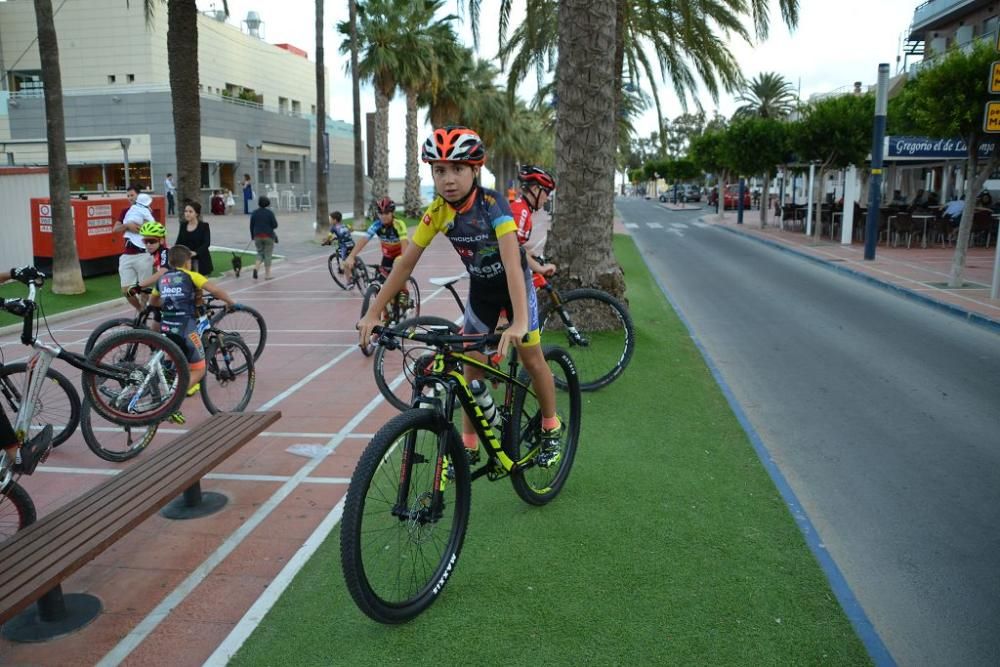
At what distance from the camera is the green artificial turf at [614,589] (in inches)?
132

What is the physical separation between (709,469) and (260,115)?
153 feet

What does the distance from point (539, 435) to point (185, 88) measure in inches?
606

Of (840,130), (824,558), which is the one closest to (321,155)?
(840,130)

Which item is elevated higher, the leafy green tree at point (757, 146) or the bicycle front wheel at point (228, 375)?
the leafy green tree at point (757, 146)

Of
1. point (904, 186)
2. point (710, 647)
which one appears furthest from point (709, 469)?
point (904, 186)

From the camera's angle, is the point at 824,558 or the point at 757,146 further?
the point at 757,146

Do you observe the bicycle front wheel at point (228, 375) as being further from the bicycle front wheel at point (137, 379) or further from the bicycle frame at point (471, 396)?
the bicycle frame at point (471, 396)

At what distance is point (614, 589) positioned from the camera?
3840mm

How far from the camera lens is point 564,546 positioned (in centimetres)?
431

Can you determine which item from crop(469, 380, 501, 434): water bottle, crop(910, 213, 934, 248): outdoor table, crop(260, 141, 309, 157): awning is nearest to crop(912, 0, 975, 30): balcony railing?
crop(910, 213, 934, 248): outdoor table

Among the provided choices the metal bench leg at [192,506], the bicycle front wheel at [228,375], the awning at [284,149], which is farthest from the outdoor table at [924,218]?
the awning at [284,149]

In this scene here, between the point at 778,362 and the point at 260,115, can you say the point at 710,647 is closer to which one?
the point at 778,362

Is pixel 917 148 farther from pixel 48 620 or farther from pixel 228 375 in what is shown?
pixel 48 620

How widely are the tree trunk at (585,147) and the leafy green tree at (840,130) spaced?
18.3 meters
